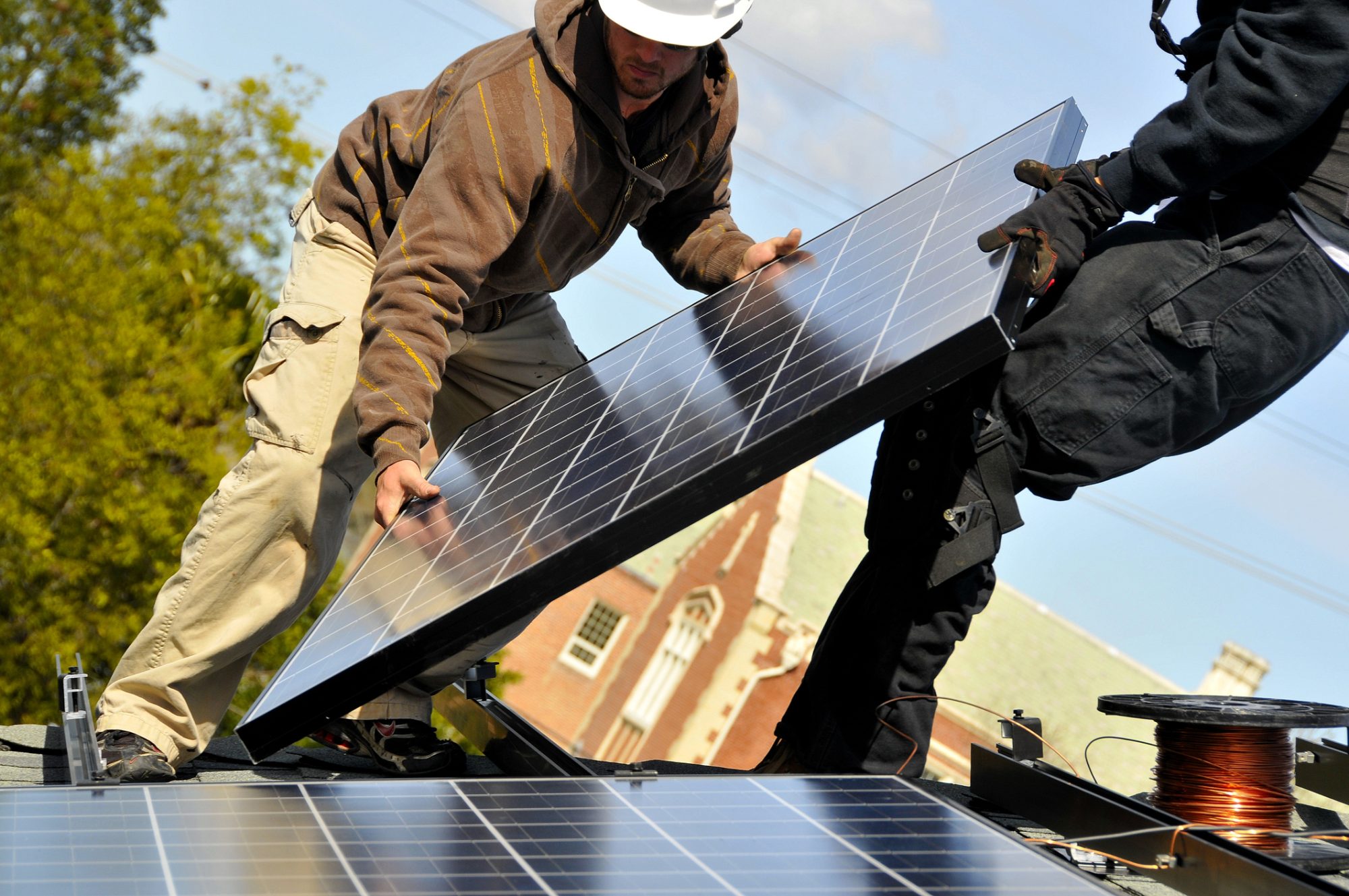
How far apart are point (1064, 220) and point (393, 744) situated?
2.70 metres

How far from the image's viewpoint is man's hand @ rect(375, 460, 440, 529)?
3900 millimetres

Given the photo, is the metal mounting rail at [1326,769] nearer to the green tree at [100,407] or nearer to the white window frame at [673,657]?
the green tree at [100,407]

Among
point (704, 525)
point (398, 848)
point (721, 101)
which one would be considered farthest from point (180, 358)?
point (398, 848)

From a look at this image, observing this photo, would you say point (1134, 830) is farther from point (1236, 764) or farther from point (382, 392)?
point (382, 392)

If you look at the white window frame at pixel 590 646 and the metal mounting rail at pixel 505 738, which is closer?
the metal mounting rail at pixel 505 738

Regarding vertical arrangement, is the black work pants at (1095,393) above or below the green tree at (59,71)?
below

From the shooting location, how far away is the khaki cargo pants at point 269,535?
4246 millimetres

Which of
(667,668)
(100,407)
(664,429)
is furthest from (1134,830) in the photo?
(667,668)

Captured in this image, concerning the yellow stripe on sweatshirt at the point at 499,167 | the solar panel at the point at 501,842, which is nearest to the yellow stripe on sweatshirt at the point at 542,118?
the yellow stripe on sweatshirt at the point at 499,167

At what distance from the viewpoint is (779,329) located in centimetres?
406

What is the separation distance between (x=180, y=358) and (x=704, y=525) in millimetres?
19889

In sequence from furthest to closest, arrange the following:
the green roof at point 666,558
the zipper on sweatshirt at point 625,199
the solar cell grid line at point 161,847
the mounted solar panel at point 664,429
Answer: the green roof at point 666,558, the zipper on sweatshirt at point 625,199, the mounted solar panel at point 664,429, the solar cell grid line at point 161,847

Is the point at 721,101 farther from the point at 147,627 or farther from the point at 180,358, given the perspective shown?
the point at 180,358

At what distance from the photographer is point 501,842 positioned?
2.44m
